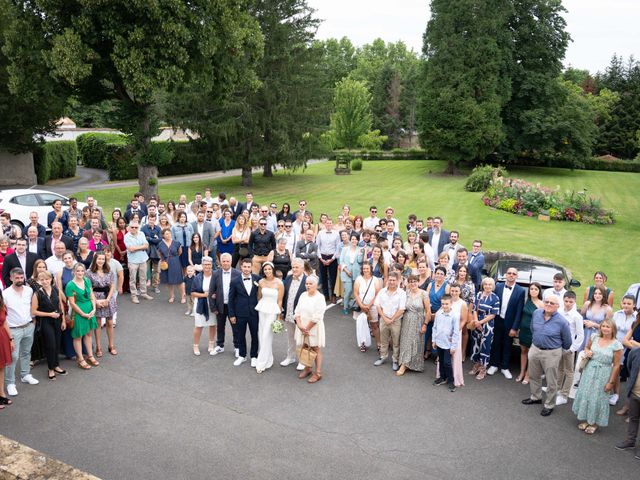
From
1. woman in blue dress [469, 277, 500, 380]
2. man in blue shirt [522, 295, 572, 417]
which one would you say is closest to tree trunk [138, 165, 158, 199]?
woman in blue dress [469, 277, 500, 380]

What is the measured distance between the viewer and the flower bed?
2384 centimetres

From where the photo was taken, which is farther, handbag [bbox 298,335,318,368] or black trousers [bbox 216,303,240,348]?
black trousers [bbox 216,303,240,348]

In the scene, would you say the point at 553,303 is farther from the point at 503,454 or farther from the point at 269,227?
the point at 269,227

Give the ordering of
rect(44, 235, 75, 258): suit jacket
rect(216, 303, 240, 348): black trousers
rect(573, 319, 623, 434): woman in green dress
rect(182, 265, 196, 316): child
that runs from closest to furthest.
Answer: rect(573, 319, 623, 434): woman in green dress, rect(216, 303, 240, 348): black trousers, rect(182, 265, 196, 316): child, rect(44, 235, 75, 258): suit jacket

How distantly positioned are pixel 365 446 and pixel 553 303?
3.34m

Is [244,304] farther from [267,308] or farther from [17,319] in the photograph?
[17,319]

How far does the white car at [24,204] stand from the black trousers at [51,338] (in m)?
9.85

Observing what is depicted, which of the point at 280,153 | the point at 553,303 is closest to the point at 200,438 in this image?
the point at 553,303

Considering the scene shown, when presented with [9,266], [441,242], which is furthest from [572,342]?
[9,266]

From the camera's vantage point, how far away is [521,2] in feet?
146

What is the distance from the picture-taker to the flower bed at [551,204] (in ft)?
78.2

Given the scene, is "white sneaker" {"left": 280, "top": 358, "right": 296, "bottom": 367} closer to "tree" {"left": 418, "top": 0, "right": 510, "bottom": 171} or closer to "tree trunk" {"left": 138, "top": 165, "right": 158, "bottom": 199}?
"tree trunk" {"left": 138, "top": 165, "right": 158, "bottom": 199}

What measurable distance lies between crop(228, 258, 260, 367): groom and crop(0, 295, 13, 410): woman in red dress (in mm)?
3285

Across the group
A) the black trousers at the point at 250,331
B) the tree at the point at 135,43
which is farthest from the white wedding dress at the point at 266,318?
the tree at the point at 135,43
